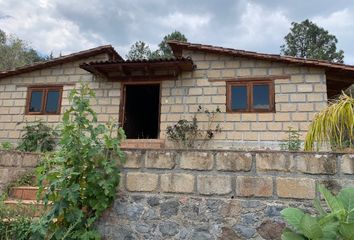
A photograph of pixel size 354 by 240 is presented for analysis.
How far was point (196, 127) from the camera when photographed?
8141mm

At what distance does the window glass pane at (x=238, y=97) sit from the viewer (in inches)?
319

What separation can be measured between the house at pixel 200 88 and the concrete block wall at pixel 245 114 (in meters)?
0.02

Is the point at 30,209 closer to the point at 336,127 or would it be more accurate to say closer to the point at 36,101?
the point at 336,127

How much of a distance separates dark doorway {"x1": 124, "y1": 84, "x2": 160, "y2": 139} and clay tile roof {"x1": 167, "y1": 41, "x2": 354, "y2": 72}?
193 cm

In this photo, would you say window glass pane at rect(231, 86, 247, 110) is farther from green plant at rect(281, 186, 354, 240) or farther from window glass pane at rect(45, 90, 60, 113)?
green plant at rect(281, 186, 354, 240)

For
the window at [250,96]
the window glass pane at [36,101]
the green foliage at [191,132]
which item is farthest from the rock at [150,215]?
the window glass pane at [36,101]

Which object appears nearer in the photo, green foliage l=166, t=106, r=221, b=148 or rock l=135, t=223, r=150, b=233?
rock l=135, t=223, r=150, b=233

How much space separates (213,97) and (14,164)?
17.5ft

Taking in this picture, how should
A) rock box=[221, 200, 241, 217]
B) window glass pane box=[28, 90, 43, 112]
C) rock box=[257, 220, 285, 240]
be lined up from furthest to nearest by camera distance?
1. window glass pane box=[28, 90, 43, 112]
2. rock box=[221, 200, 241, 217]
3. rock box=[257, 220, 285, 240]

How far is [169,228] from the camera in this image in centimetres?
296

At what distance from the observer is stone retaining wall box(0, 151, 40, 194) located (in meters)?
4.09

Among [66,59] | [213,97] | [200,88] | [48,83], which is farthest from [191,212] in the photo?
[48,83]

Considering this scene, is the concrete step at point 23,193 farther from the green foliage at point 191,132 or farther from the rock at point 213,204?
the green foliage at point 191,132

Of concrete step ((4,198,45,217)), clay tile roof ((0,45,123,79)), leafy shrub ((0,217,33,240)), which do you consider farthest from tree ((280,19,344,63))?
leafy shrub ((0,217,33,240))
